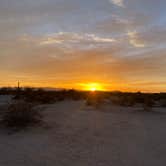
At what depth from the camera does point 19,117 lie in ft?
49.0

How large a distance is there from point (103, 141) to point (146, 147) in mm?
1621

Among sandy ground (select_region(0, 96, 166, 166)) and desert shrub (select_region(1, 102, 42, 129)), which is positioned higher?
desert shrub (select_region(1, 102, 42, 129))

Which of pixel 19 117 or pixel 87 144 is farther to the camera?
pixel 19 117

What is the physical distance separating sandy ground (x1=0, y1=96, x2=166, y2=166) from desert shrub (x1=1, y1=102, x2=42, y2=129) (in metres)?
0.84

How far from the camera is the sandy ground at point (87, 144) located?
388 inches

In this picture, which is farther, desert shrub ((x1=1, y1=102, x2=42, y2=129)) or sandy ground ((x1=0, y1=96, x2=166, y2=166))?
desert shrub ((x1=1, y1=102, x2=42, y2=129))

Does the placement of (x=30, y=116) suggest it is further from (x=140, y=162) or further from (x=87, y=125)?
(x=140, y=162)

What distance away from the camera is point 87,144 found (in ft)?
38.4

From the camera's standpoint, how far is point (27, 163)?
31.4 feet

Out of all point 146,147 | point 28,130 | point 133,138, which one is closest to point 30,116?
point 28,130

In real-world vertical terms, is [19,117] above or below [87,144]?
above

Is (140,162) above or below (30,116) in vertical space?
below

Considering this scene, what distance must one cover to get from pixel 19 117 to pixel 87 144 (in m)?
4.48

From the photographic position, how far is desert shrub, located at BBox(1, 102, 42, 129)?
48.6 feet
